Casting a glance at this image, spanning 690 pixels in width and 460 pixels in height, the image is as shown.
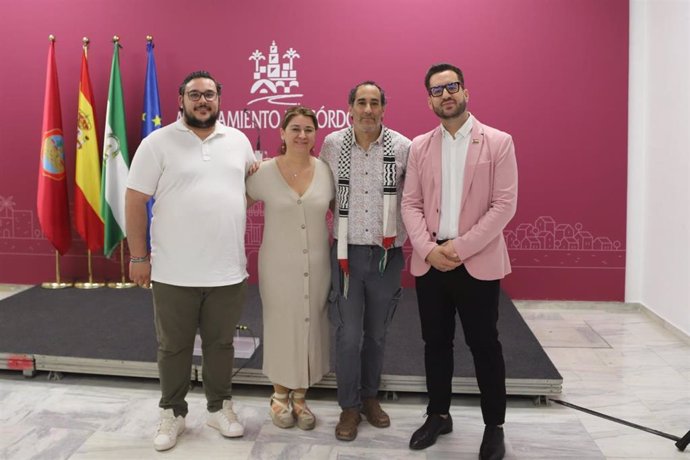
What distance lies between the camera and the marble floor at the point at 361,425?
2623 millimetres

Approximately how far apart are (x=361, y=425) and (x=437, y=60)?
3079 mm

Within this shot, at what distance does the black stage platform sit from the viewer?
10.2 ft

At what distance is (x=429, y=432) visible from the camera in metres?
2.67

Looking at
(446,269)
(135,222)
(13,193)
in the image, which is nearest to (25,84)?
(13,193)

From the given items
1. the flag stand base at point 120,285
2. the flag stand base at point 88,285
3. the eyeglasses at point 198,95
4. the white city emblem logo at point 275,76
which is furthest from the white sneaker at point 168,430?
the white city emblem logo at point 275,76

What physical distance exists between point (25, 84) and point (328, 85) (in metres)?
2.52

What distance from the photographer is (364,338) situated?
2.75 m

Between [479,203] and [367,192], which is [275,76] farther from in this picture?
[479,203]

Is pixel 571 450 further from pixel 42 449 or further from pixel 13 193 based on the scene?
pixel 13 193

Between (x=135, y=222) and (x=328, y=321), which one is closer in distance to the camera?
(x=135, y=222)

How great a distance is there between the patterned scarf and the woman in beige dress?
0.11 m

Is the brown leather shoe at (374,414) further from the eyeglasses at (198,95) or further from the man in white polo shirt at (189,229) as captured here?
the eyeglasses at (198,95)

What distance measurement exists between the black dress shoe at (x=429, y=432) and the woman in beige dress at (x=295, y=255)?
494mm

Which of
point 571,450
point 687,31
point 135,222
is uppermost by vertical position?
point 687,31
